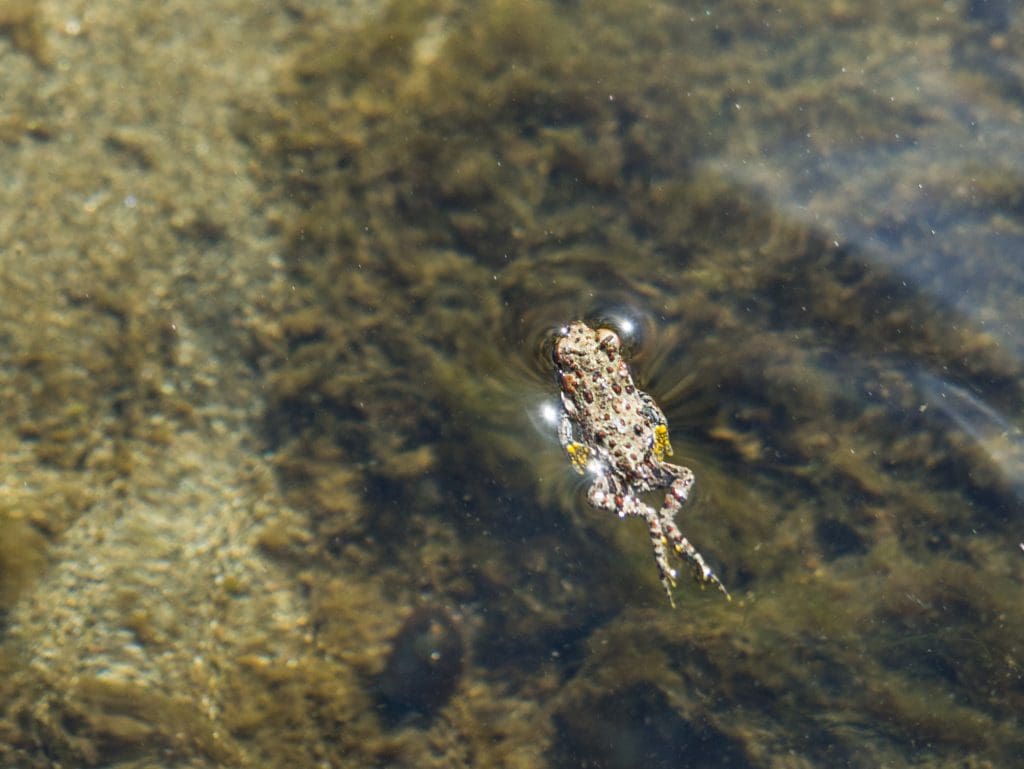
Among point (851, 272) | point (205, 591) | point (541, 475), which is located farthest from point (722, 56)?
point (205, 591)

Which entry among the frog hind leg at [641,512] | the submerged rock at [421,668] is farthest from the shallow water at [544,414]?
the frog hind leg at [641,512]

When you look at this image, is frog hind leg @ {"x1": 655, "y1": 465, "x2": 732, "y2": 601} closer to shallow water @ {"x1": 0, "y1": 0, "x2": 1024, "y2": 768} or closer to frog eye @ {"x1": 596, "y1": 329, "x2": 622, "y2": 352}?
shallow water @ {"x1": 0, "y1": 0, "x2": 1024, "y2": 768}

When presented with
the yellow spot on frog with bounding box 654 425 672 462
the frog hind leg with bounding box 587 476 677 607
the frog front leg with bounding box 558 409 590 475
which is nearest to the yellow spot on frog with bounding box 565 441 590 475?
the frog front leg with bounding box 558 409 590 475

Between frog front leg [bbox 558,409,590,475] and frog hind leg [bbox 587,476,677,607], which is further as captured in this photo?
frog front leg [bbox 558,409,590,475]

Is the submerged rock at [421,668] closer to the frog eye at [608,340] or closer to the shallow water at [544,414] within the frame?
the shallow water at [544,414]

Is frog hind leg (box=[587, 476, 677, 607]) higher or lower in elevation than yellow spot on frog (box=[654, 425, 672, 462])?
lower

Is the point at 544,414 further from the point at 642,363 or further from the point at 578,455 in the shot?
the point at 642,363

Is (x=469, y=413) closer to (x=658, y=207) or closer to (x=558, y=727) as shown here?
(x=658, y=207)

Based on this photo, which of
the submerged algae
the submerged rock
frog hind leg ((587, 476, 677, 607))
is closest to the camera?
frog hind leg ((587, 476, 677, 607))
